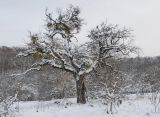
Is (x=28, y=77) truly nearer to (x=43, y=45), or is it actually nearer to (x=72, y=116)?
(x=43, y=45)

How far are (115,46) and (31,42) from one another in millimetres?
4966

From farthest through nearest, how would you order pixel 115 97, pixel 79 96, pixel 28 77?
pixel 28 77
pixel 79 96
pixel 115 97

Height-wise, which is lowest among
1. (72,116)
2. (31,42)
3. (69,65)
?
(72,116)

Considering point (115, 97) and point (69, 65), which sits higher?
point (69, 65)

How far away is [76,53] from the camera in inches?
838

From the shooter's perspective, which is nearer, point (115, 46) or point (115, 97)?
point (115, 97)

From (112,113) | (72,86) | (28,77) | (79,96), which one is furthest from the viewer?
(28,77)

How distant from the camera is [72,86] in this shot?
3281 centimetres

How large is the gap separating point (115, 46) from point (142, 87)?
5.00 m

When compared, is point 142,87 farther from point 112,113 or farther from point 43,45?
point 112,113

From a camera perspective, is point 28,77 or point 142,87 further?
point 28,77

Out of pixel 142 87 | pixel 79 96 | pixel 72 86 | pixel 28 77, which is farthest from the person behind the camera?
pixel 28 77

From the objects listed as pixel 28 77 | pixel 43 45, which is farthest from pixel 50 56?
pixel 28 77

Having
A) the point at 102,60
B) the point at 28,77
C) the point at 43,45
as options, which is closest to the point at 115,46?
the point at 102,60
